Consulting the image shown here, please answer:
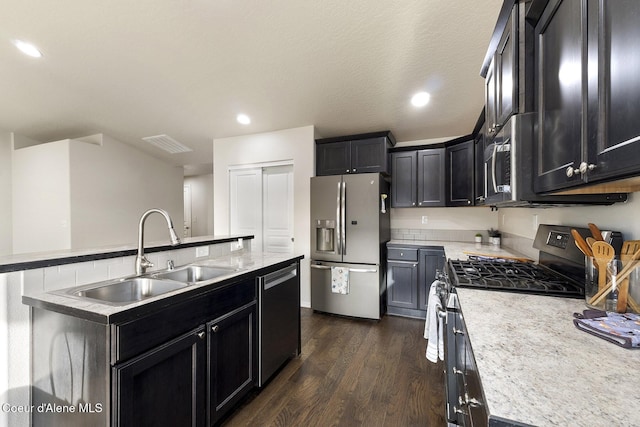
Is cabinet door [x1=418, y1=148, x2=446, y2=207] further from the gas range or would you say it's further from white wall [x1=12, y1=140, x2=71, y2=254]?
white wall [x1=12, y1=140, x2=71, y2=254]

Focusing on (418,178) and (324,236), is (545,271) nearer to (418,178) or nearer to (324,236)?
(418,178)

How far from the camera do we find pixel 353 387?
6.61ft

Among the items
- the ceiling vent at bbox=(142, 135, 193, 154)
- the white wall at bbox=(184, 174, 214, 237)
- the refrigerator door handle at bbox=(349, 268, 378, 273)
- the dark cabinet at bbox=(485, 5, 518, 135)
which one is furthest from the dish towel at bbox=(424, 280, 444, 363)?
the white wall at bbox=(184, 174, 214, 237)

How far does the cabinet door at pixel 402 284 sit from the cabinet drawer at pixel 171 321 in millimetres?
2184

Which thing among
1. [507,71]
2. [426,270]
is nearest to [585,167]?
[507,71]

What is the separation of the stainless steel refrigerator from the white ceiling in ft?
2.98

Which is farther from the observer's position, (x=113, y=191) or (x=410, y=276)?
(x=113, y=191)

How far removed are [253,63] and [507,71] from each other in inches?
81.6

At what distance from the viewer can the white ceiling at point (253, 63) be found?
1944mm

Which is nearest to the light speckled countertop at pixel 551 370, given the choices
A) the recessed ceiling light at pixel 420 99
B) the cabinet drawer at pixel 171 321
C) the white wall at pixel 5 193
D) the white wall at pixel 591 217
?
the white wall at pixel 591 217

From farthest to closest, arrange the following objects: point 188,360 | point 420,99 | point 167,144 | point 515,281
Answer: point 167,144, point 420,99, point 515,281, point 188,360

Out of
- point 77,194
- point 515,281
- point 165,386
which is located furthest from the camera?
point 77,194

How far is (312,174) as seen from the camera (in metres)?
3.68

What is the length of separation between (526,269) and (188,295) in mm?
2064
